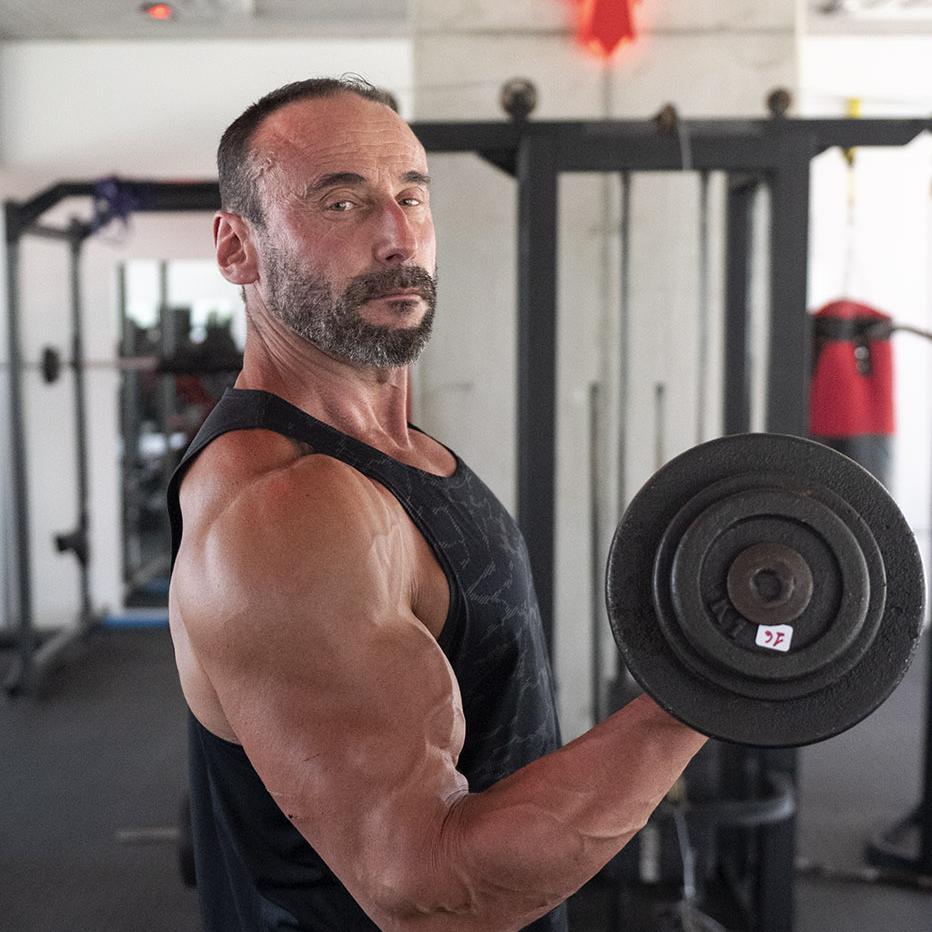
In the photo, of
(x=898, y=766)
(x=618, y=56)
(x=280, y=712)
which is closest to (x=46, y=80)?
(x=618, y=56)

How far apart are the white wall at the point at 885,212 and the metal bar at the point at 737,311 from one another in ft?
6.55

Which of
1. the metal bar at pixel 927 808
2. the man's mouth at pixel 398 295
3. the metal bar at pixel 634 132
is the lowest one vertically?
the metal bar at pixel 927 808

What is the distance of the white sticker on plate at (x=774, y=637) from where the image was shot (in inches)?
27.4

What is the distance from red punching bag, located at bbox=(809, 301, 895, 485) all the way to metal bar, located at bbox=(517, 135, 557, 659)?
95 centimetres

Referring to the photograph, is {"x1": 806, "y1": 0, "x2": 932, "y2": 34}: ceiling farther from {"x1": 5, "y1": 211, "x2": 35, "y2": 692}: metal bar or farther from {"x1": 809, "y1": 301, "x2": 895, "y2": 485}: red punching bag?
{"x1": 5, "y1": 211, "x2": 35, "y2": 692}: metal bar

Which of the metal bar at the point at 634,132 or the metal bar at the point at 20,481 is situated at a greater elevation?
the metal bar at the point at 634,132

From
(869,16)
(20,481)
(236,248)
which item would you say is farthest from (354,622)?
(869,16)

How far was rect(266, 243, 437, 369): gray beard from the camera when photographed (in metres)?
0.91

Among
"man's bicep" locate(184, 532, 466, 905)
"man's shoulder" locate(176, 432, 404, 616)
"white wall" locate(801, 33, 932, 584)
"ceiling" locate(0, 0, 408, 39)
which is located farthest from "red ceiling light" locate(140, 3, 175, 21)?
"man's bicep" locate(184, 532, 466, 905)

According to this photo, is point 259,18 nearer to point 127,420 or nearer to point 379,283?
point 127,420

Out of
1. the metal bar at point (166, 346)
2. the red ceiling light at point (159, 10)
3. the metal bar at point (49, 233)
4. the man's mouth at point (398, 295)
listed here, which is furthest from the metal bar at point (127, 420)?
the man's mouth at point (398, 295)

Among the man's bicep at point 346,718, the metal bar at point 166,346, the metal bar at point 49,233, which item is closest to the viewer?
the man's bicep at point 346,718

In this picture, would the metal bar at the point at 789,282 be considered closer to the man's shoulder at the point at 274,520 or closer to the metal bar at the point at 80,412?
the man's shoulder at the point at 274,520

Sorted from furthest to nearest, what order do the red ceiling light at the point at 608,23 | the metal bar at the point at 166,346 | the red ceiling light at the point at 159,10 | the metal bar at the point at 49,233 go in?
the metal bar at the point at 166,346 < the metal bar at the point at 49,233 < the red ceiling light at the point at 159,10 < the red ceiling light at the point at 608,23
